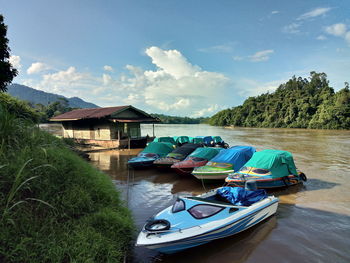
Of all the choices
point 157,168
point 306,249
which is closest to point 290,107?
point 157,168

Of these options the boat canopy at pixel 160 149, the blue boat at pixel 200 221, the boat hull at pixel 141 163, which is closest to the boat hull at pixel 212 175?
the blue boat at pixel 200 221

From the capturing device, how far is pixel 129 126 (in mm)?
25734

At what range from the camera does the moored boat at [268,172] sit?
389 inches

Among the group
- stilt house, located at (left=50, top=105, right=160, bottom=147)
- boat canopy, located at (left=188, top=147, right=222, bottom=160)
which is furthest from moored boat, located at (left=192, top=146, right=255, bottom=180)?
stilt house, located at (left=50, top=105, right=160, bottom=147)

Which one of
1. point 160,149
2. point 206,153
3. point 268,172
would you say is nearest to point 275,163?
point 268,172

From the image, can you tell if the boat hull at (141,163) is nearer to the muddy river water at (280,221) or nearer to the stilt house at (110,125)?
the muddy river water at (280,221)

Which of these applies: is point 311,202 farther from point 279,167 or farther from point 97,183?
point 97,183

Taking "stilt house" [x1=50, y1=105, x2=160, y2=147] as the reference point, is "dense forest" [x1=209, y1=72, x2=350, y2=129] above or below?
above

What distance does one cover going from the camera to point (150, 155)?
15.1m

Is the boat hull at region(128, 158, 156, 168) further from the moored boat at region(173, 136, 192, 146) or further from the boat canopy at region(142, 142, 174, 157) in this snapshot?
the moored boat at region(173, 136, 192, 146)

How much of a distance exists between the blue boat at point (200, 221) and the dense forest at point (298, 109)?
77.5 m

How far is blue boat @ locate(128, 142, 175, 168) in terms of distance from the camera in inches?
563

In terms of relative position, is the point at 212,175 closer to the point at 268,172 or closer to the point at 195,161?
the point at 195,161

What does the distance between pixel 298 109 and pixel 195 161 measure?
88231 millimetres
